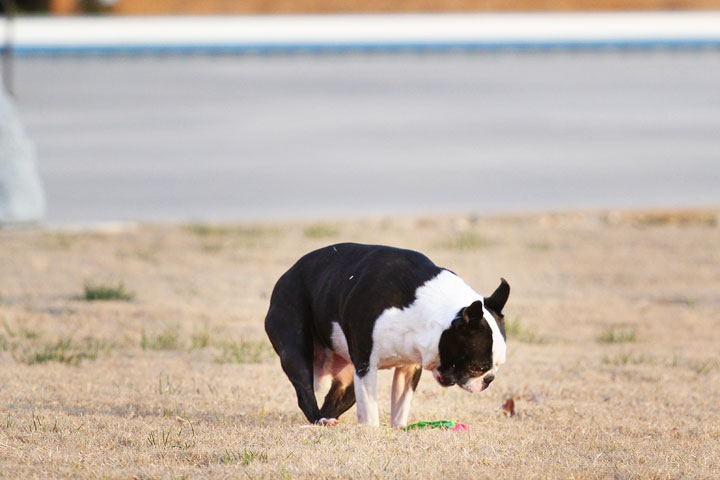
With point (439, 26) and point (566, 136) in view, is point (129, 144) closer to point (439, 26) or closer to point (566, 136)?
point (439, 26)

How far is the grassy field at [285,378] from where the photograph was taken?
14.5 ft

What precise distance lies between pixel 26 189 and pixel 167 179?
349 centimetres

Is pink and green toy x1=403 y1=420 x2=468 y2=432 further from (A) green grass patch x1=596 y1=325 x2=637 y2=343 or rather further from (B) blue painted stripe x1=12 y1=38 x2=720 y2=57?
(B) blue painted stripe x1=12 y1=38 x2=720 y2=57

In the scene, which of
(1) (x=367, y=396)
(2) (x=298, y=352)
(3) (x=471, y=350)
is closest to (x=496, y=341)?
(3) (x=471, y=350)

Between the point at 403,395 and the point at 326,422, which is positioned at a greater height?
the point at 403,395

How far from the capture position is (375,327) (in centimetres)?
455

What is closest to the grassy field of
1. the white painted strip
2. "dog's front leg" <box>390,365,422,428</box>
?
"dog's front leg" <box>390,365,422,428</box>


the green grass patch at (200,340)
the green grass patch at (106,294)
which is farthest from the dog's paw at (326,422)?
the green grass patch at (106,294)

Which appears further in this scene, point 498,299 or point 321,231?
point 321,231

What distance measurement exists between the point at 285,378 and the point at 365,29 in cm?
1252

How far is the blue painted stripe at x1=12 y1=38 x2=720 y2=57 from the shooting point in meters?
16.8

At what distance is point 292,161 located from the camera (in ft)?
56.0

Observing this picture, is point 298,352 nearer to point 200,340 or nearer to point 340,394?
point 340,394

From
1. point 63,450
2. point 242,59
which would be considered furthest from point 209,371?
point 242,59
